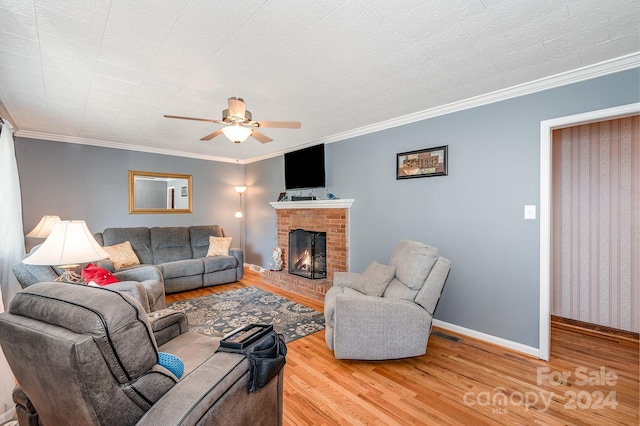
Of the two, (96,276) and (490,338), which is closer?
(96,276)

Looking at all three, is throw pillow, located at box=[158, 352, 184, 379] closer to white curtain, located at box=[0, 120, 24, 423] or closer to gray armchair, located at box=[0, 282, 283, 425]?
gray armchair, located at box=[0, 282, 283, 425]

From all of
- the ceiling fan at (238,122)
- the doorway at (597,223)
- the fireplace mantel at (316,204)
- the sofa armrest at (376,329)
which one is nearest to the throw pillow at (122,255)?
the fireplace mantel at (316,204)

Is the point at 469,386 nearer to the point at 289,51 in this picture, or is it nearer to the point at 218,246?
the point at 289,51

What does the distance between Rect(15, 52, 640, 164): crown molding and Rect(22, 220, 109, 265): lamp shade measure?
321cm

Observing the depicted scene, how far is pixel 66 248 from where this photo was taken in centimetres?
188

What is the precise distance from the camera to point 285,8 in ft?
5.23

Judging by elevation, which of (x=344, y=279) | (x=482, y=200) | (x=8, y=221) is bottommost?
(x=344, y=279)

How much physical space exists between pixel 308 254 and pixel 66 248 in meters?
3.32

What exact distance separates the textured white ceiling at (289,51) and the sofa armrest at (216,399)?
1.81m

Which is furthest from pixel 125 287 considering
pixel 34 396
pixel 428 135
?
pixel 428 135

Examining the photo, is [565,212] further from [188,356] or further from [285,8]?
[188,356]

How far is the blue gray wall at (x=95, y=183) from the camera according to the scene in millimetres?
4145

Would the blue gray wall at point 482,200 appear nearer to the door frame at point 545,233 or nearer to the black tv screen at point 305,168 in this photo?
the door frame at point 545,233

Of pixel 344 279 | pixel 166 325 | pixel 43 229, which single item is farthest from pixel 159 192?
pixel 166 325
